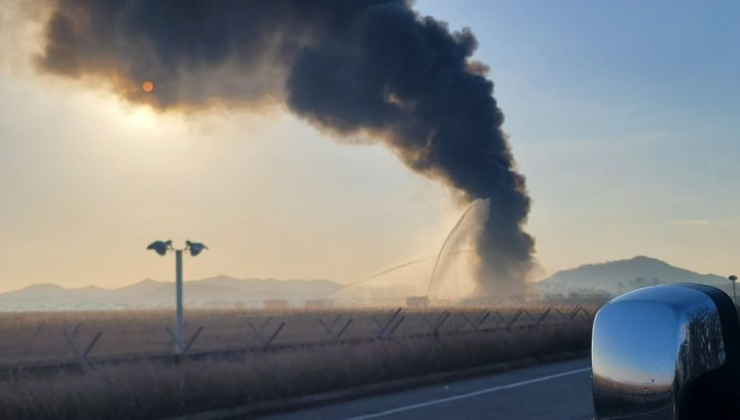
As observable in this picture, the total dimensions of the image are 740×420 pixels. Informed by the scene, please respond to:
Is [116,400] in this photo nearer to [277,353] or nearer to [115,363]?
[115,363]

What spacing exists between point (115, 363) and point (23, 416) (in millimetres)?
4369

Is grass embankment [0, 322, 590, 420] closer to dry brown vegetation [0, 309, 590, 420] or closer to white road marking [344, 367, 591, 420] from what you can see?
dry brown vegetation [0, 309, 590, 420]

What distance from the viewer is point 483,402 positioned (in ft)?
37.2

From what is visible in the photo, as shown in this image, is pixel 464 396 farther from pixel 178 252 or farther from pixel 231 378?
pixel 178 252

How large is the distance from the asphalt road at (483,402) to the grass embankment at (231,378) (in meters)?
0.93

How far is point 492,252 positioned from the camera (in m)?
60.1

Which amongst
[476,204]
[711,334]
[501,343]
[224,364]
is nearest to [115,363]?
[224,364]

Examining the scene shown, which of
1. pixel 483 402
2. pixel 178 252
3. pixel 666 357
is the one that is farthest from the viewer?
pixel 178 252

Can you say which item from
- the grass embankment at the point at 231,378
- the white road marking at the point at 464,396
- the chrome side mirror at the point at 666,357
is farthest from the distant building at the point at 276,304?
the chrome side mirror at the point at 666,357

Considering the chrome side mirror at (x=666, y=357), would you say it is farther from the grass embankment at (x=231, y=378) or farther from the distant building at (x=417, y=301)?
the distant building at (x=417, y=301)

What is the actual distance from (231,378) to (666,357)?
11.0 metres

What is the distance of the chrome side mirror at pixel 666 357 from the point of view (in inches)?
63.5

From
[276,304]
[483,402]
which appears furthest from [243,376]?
[276,304]

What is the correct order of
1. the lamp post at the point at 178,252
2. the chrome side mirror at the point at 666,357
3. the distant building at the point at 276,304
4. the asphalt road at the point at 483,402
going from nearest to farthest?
1. the chrome side mirror at the point at 666,357
2. the asphalt road at the point at 483,402
3. the lamp post at the point at 178,252
4. the distant building at the point at 276,304
